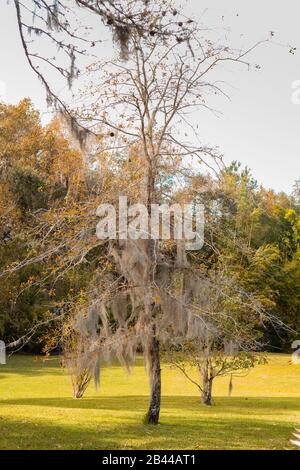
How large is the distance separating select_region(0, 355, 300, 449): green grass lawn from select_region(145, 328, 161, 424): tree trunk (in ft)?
0.66

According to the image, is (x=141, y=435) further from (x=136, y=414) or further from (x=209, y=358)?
(x=209, y=358)

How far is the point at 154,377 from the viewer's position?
420 inches

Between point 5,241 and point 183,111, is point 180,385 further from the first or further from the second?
point 183,111

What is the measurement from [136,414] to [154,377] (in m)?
2.49

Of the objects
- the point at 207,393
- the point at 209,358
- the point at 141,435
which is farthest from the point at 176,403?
the point at 141,435

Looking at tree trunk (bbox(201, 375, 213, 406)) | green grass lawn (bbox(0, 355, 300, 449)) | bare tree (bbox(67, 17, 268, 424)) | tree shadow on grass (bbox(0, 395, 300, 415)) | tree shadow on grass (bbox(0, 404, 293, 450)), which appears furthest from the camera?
tree trunk (bbox(201, 375, 213, 406))

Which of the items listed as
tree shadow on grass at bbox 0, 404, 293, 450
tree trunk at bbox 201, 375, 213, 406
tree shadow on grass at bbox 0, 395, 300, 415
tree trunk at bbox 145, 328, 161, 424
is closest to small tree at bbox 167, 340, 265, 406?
tree trunk at bbox 201, 375, 213, 406

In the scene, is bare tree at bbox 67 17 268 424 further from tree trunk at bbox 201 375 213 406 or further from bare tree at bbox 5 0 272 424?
tree trunk at bbox 201 375 213 406

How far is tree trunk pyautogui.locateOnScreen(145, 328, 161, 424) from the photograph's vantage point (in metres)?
10.6

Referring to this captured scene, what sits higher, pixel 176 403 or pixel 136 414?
pixel 136 414

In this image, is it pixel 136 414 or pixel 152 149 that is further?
pixel 136 414

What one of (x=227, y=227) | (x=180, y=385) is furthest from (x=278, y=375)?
(x=227, y=227)

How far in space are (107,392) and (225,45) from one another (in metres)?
12.3
